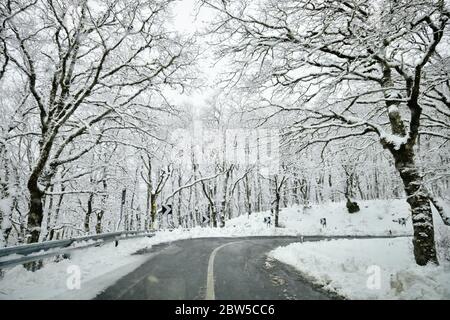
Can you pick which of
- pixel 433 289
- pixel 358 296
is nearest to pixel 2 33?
pixel 358 296

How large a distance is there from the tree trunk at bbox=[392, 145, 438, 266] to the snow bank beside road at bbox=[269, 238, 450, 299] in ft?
1.12

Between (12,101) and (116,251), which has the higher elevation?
(12,101)

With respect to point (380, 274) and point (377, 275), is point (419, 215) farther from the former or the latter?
point (377, 275)

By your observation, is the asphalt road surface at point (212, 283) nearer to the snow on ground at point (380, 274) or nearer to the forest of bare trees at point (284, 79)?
the snow on ground at point (380, 274)

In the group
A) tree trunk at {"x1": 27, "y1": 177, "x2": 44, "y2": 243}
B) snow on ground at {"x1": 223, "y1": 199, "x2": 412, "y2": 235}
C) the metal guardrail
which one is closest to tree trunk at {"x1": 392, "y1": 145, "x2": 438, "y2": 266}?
the metal guardrail

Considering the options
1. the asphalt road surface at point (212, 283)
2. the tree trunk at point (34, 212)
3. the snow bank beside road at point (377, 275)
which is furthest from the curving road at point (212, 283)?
the tree trunk at point (34, 212)

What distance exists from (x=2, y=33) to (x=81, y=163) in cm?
974

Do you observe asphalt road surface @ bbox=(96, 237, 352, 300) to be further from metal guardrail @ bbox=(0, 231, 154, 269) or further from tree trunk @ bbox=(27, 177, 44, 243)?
tree trunk @ bbox=(27, 177, 44, 243)

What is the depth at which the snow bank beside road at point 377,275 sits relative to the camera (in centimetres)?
491

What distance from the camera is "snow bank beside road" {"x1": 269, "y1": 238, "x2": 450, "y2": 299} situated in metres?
4.91

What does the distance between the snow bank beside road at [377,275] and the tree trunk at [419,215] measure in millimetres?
340

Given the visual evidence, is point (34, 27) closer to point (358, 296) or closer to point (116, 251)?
point (116, 251)
